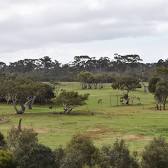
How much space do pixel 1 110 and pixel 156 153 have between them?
65012mm

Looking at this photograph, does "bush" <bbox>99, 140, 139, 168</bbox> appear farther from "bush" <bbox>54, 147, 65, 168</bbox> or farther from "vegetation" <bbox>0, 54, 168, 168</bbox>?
"bush" <bbox>54, 147, 65, 168</bbox>

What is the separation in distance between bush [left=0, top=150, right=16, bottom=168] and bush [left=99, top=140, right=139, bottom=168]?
20.1 feet

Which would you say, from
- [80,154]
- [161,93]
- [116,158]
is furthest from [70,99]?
[116,158]

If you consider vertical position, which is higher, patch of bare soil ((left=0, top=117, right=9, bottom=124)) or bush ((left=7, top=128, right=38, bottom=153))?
bush ((left=7, top=128, right=38, bottom=153))

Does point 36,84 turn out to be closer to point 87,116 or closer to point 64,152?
point 87,116

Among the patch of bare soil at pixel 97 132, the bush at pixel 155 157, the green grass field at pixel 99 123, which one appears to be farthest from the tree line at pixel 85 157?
the patch of bare soil at pixel 97 132

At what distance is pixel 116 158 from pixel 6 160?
7462 millimetres

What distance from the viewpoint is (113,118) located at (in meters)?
82.1

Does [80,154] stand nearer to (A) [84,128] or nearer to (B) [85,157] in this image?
(B) [85,157]

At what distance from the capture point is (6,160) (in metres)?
35.7

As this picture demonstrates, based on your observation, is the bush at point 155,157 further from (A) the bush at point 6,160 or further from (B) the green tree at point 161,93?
(B) the green tree at point 161,93

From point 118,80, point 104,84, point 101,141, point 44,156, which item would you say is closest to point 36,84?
point 118,80

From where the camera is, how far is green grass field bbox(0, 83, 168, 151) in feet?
203

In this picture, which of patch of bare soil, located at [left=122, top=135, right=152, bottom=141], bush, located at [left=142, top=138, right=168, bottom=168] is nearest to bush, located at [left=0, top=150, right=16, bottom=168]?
bush, located at [left=142, top=138, right=168, bottom=168]
